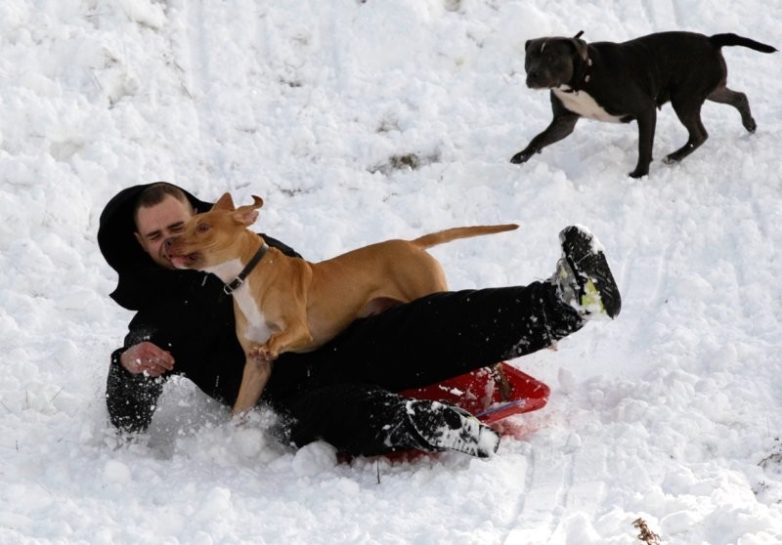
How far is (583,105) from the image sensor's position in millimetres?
7102

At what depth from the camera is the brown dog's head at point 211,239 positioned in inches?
167

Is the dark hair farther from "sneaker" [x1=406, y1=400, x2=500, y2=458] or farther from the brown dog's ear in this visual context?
"sneaker" [x1=406, y1=400, x2=500, y2=458]

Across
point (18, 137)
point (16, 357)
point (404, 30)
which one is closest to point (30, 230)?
point (18, 137)

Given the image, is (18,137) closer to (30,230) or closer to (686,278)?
(30,230)

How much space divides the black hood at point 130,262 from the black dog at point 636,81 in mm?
2945

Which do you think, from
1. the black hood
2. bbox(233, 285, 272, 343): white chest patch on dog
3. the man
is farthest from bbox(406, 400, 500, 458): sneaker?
the black hood

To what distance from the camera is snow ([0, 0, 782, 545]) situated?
12.2ft

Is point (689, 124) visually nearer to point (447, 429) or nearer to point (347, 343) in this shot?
point (347, 343)

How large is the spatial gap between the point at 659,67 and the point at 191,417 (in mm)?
4039

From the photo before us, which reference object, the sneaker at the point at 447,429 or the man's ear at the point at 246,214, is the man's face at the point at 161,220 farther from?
the sneaker at the point at 447,429

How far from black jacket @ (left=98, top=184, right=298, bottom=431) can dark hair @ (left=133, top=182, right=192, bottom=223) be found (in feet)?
0.14

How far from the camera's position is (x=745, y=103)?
7.35 metres

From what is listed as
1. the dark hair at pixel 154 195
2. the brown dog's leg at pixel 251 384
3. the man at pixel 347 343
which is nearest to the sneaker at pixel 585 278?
the man at pixel 347 343

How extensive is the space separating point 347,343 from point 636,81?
3.40 metres
